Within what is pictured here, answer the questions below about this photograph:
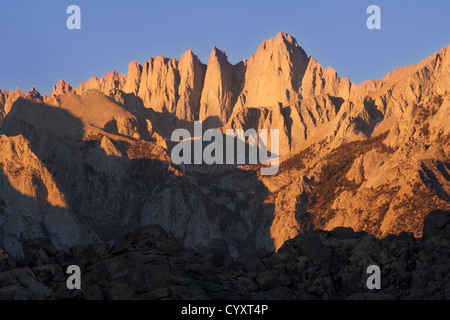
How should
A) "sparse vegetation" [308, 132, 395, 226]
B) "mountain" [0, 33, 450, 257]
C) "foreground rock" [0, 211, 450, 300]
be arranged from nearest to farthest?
"foreground rock" [0, 211, 450, 300] < "mountain" [0, 33, 450, 257] < "sparse vegetation" [308, 132, 395, 226]

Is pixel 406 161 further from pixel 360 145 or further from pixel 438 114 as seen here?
pixel 360 145

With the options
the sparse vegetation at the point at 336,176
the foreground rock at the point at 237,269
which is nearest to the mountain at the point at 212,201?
the sparse vegetation at the point at 336,176

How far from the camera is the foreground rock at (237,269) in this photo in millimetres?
52312

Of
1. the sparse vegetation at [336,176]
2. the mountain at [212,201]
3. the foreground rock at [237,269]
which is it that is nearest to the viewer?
the foreground rock at [237,269]

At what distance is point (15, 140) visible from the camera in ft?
559

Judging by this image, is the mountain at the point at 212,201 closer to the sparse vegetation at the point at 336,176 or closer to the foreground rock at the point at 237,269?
the sparse vegetation at the point at 336,176

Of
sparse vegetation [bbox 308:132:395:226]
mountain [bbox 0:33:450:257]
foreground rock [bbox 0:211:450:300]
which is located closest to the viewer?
foreground rock [bbox 0:211:450:300]

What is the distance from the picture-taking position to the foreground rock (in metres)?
52.3

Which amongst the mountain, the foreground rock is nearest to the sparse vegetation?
the mountain

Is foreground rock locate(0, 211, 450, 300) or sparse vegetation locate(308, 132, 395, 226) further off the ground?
sparse vegetation locate(308, 132, 395, 226)

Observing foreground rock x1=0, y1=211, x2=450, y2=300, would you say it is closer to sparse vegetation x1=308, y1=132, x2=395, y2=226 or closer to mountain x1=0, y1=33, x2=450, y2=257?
mountain x1=0, y1=33, x2=450, y2=257

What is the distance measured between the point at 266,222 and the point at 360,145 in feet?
103

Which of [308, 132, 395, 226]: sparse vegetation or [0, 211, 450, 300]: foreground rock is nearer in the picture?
[0, 211, 450, 300]: foreground rock

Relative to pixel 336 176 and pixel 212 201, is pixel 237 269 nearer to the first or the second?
pixel 336 176
